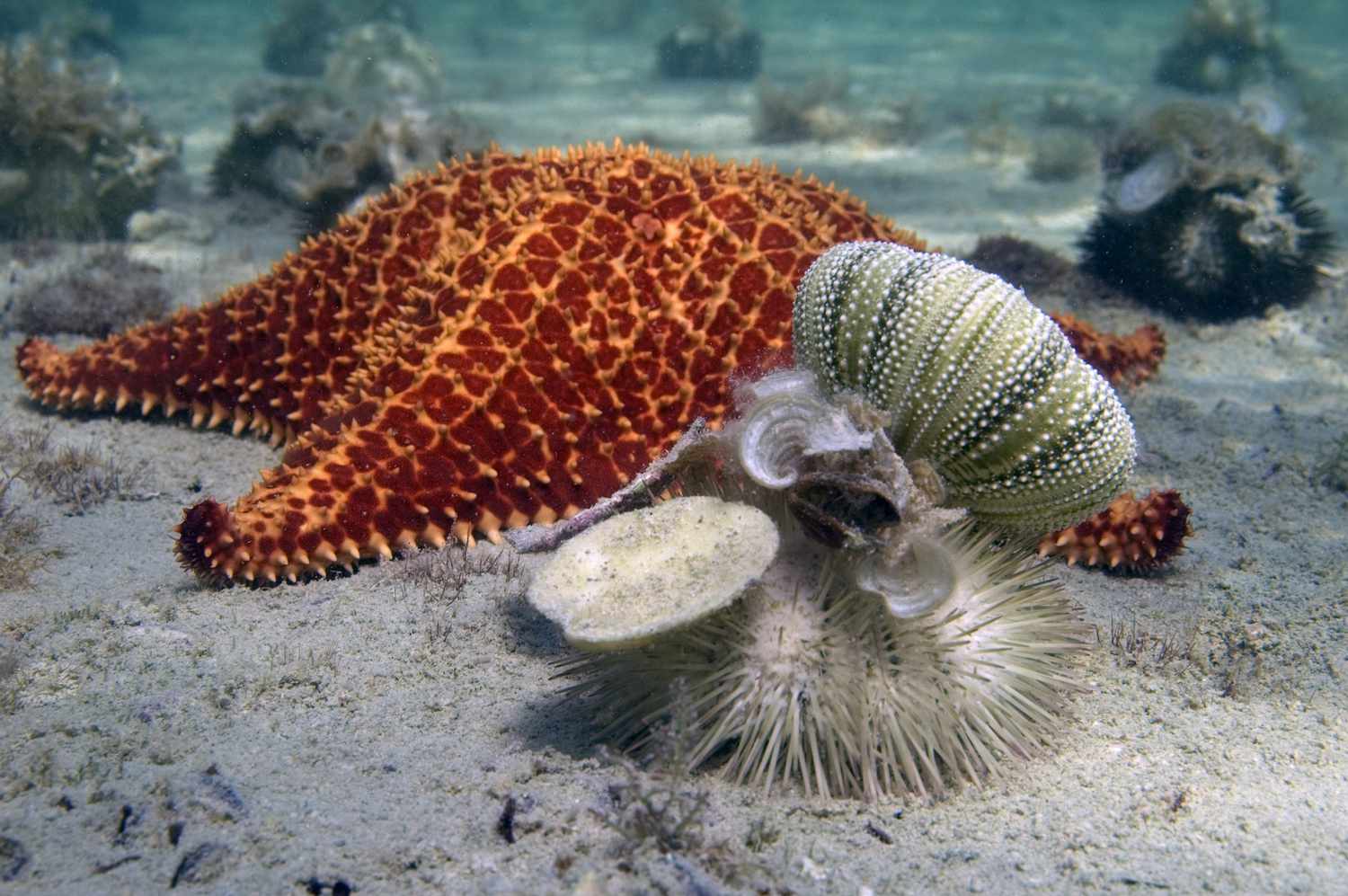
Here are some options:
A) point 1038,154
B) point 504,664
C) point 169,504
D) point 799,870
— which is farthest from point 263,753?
point 1038,154

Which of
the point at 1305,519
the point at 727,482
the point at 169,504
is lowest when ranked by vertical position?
the point at 169,504

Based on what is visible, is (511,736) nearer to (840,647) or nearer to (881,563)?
(840,647)

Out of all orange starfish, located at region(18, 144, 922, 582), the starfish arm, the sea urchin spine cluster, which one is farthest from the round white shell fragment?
the starfish arm

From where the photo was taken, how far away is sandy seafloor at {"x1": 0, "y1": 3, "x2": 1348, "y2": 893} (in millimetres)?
2574

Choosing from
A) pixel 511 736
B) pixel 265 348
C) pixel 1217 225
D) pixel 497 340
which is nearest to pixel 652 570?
pixel 511 736

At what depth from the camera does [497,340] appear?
428 cm

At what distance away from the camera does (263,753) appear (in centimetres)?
304

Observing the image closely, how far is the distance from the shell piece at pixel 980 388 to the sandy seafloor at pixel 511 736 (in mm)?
926

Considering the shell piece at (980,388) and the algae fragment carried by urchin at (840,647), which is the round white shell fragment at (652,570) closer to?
the algae fragment carried by urchin at (840,647)

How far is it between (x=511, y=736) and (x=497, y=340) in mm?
1915

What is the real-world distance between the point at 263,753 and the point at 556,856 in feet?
3.85

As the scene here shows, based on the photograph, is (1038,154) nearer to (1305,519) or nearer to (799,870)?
(1305,519)

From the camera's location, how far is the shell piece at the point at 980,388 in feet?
9.82

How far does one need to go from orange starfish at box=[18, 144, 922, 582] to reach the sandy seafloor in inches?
16.3
